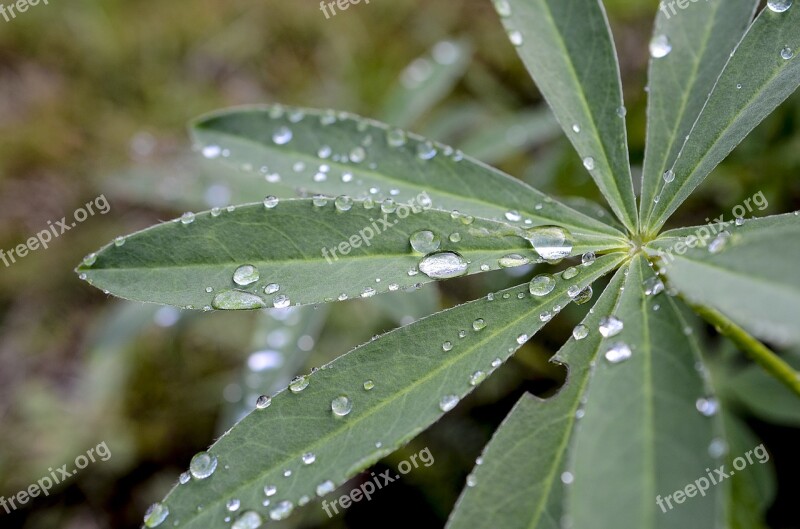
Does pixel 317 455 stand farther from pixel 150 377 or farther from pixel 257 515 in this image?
pixel 150 377

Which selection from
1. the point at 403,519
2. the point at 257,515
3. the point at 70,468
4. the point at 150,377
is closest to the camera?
the point at 257,515

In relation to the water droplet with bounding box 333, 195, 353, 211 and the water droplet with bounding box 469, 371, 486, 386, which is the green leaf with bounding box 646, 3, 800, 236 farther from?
the water droplet with bounding box 333, 195, 353, 211

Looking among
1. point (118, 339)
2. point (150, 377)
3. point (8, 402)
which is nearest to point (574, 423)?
point (118, 339)

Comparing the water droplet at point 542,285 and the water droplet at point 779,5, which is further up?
the water droplet at point 779,5

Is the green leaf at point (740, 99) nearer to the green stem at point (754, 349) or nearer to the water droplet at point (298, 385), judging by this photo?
the green stem at point (754, 349)

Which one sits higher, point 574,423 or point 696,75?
point 696,75

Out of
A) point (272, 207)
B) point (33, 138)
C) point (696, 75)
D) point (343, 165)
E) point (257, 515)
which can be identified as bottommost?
point (257, 515)

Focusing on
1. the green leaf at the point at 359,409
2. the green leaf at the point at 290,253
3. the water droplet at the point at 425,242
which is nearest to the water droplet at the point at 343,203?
the green leaf at the point at 290,253
